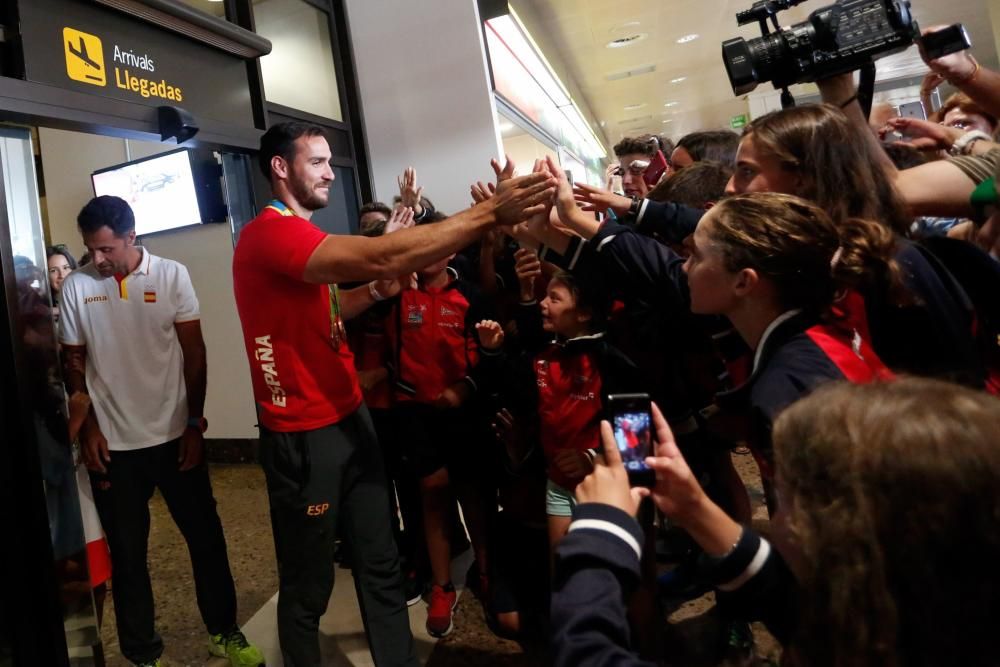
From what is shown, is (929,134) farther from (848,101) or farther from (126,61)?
(126,61)

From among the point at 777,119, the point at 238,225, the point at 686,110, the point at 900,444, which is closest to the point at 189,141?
the point at 238,225

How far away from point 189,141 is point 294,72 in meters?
2.04

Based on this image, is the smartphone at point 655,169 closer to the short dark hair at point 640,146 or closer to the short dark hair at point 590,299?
the short dark hair at point 640,146

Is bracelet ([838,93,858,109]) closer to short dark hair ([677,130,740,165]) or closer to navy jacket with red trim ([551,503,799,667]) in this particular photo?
short dark hair ([677,130,740,165])

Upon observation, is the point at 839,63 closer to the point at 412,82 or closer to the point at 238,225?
the point at 238,225

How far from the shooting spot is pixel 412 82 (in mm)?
3977

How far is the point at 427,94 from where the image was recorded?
3.95 meters

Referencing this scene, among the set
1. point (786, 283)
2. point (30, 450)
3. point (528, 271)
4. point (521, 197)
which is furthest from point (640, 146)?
point (30, 450)

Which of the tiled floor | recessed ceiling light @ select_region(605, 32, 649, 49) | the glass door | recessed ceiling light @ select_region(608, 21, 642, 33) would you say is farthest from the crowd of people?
recessed ceiling light @ select_region(605, 32, 649, 49)

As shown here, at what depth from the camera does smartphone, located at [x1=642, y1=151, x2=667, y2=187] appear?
286cm

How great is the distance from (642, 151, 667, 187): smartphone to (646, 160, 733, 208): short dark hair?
783mm

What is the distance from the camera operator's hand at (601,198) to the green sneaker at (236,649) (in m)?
1.95

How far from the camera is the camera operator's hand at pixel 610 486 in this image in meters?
0.88

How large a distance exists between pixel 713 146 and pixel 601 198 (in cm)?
94
